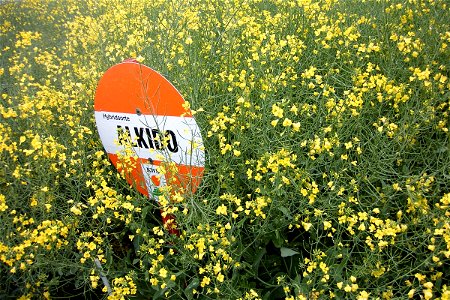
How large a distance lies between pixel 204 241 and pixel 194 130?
0.52m

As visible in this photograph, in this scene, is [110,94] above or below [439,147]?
above

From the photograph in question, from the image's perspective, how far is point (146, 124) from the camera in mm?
1935

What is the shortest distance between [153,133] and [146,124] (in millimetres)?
64

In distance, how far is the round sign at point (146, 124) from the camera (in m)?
1.86

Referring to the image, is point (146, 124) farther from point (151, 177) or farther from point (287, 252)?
point (287, 252)

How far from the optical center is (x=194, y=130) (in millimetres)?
1869

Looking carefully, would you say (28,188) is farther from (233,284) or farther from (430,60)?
(430,60)

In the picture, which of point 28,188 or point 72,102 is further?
point 72,102

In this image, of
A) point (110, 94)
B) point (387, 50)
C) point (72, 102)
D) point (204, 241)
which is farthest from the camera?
point (387, 50)

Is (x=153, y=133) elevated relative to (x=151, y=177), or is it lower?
elevated

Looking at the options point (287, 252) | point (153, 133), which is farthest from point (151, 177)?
point (287, 252)

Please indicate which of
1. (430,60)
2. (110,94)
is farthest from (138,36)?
(430,60)

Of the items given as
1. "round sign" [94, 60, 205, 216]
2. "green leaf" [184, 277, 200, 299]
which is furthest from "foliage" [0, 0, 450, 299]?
"round sign" [94, 60, 205, 216]

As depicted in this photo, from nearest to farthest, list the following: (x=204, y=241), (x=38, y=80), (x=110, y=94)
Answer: (x=204, y=241), (x=110, y=94), (x=38, y=80)
